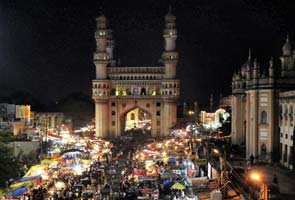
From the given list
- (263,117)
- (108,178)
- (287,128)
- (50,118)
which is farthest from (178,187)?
(50,118)

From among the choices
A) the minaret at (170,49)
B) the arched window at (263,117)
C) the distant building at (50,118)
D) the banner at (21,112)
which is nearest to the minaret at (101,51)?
the minaret at (170,49)

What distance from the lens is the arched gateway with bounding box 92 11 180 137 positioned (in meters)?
55.5

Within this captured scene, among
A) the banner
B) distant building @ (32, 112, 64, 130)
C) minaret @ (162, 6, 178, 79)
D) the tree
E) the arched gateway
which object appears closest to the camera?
the tree

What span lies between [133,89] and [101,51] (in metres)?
6.37

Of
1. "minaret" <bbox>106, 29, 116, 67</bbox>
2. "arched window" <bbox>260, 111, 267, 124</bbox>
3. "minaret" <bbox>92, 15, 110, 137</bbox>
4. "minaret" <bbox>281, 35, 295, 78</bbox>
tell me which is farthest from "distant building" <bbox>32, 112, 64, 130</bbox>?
"minaret" <bbox>281, 35, 295, 78</bbox>

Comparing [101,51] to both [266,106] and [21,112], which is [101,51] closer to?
[21,112]

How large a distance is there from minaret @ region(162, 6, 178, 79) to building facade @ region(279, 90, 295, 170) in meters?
30.3

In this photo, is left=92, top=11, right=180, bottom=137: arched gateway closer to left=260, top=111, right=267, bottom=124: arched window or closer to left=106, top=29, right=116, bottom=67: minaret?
left=106, top=29, right=116, bottom=67: minaret

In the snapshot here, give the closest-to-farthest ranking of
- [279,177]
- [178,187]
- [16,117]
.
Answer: [178,187], [279,177], [16,117]

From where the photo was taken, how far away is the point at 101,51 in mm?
56156

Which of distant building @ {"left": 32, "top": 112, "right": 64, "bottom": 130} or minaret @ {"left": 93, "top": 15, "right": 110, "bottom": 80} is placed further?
distant building @ {"left": 32, "top": 112, "right": 64, "bottom": 130}

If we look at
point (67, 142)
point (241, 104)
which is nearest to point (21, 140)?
point (67, 142)

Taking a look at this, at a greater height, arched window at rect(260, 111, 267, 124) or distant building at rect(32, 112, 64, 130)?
arched window at rect(260, 111, 267, 124)

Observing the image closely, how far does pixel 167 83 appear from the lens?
55188 mm
